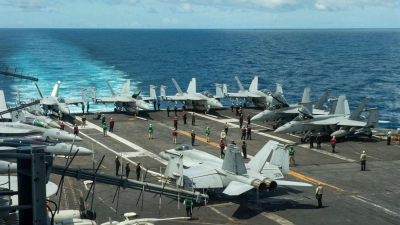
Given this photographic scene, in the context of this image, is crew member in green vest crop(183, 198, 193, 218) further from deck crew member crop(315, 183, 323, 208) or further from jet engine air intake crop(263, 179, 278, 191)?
deck crew member crop(315, 183, 323, 208)

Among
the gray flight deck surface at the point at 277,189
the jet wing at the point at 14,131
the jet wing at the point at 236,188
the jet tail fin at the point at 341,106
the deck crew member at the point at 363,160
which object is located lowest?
the gray flight deck surface at the point at 277,189

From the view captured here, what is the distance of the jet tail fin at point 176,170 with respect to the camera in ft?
96.3

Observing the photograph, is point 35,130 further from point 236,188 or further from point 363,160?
point 363,160

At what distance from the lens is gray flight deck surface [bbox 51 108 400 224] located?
27.7 meters

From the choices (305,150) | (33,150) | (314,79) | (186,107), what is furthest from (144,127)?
(314,79)

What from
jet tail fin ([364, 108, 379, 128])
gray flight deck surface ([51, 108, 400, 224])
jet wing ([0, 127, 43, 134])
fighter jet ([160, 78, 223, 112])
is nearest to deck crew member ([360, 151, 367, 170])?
gray flight deck surface ([51, 108, 400, 224])

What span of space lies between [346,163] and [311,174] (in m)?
4.55

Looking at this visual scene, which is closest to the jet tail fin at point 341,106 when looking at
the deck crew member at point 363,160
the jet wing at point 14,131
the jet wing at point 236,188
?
the deck crew member at point 363,160

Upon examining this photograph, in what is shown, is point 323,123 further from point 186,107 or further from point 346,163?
point 186,107

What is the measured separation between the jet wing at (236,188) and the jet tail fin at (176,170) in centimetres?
246

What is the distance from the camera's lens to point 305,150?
43.2 metres

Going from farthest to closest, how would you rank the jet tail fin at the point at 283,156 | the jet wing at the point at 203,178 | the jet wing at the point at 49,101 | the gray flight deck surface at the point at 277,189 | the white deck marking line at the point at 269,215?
the jet wing at the point at 49,101 < the jet tail fin at the point at 283,156 < the jet wing at the point at 203,178 < the gray flight deck surface at the point at 277,189 < the white deck marking line at the point at 269,215

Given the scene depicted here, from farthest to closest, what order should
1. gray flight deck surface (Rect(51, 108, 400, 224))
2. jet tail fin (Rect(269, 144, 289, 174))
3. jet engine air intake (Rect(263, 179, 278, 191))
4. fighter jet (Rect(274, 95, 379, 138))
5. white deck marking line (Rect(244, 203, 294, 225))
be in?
fighter jet (Rect(274, 95, 379, 138))
jet tail fin (Rect(269, 144, 289, 174))
jet engine air intake (Rect(263, 179, 278, 191))
gray flight deck surface (Rect(51, 108, 400, 224))
white deck marking line (Rect(244, 203, 294, 225))

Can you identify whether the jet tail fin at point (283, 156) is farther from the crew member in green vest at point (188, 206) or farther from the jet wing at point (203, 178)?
the crew member in green vest at point (188, 206)
